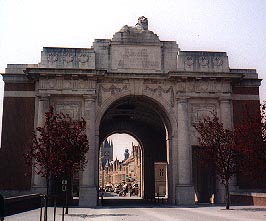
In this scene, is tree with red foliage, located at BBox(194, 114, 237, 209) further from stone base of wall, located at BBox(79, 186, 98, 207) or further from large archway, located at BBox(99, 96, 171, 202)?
large archway, located at BBox(99, 96, 171, 202)

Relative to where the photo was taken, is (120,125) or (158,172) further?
(158,172)

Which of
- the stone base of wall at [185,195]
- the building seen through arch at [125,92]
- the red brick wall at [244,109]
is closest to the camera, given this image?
the stone base of wall at [185,195]

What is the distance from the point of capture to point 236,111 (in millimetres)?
31219

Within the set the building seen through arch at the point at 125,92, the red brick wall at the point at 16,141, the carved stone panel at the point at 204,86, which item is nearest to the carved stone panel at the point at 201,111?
the building seen through arch at the point at 125,92

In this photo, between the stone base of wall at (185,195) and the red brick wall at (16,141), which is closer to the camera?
the stone base of wall at (185,195)

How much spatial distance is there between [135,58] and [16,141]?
11.1 meters

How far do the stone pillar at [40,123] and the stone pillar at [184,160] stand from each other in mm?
9919

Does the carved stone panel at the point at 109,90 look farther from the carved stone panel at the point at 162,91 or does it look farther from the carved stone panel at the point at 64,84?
the carved stone panel at the point at 162,91

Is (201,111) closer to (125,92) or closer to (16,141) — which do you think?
(125,92)

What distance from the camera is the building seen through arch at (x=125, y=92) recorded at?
29.1 meters

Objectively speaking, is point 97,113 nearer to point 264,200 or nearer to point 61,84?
point 61,84

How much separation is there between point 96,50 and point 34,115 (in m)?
6.98

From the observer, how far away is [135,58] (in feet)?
99.8

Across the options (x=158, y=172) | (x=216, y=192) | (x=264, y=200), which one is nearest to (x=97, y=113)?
(x=216, y=192)
